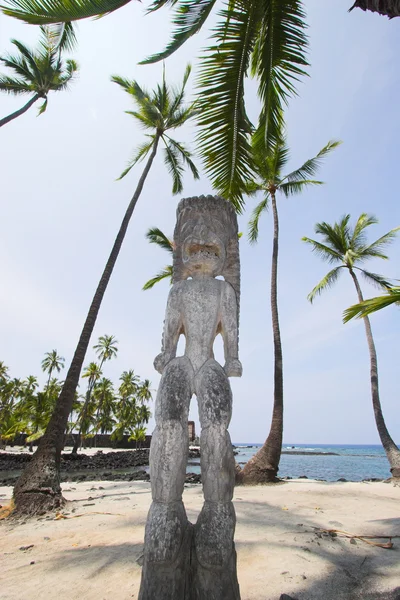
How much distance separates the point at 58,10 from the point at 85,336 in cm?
618

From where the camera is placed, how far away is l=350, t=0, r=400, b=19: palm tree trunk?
9.38 ft

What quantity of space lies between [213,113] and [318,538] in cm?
578

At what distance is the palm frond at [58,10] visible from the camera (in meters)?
3.18

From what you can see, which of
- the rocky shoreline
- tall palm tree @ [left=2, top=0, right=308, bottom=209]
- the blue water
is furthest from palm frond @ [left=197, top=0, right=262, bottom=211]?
the blue water

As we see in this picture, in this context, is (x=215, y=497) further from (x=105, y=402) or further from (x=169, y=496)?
(x=105, y=402)

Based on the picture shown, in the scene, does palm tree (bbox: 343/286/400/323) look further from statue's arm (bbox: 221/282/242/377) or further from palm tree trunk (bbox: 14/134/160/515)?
palm tree trunk (bbox: 14/134/160/515)

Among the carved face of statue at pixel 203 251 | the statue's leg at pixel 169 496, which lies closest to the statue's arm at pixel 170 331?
the statue's leg at pixel 169 496

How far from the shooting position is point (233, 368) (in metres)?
3.22

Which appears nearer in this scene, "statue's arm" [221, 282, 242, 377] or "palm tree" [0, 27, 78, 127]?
"statue's arm" [221, 282, 242, 377]

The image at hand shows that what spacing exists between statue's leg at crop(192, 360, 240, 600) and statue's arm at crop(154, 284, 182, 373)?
437mm

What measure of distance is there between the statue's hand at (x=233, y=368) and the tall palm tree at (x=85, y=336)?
3.87 metres

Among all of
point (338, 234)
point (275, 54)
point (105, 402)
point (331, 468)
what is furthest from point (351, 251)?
point (105, 402)

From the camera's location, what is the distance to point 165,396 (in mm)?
2842

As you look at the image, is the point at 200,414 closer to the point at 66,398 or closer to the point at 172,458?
the point at 172,458
